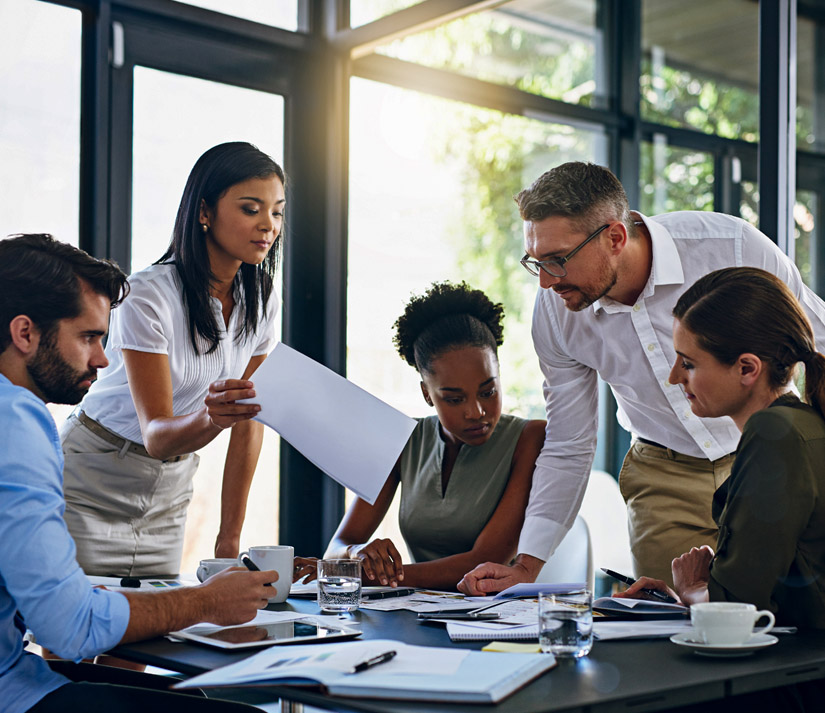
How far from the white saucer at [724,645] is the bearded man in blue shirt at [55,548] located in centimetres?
61

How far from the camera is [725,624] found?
126 centimetres

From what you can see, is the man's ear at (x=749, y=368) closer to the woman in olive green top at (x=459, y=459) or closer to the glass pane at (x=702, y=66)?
the woman in olive green top at (x=459, y=459)

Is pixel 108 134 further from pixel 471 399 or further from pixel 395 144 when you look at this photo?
pixel 471 399

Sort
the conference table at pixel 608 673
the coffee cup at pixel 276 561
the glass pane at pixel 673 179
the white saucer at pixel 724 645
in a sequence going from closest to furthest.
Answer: the conference table at pixel 608 673 → the white saucer at pixel 724 645 → the coffee cup at pixel 276 561 → the glass pane at pixel 673 179

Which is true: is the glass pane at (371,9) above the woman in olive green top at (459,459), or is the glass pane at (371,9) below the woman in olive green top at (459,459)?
above

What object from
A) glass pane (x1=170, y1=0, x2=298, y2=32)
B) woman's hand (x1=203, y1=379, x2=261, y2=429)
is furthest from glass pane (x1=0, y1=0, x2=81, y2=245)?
woman's hand (x1=203, y1=379, x2=261, y2=429)

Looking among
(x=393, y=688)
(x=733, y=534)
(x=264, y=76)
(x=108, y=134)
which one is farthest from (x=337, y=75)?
(x=393, y=688)

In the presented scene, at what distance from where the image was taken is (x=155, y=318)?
7.22ft

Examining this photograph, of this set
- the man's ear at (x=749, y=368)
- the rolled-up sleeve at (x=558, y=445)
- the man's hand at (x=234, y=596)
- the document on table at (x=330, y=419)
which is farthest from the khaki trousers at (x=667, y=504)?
the man's hand at (x=234, y=596)

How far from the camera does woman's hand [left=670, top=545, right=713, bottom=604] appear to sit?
1594 mm

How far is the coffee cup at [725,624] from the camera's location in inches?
49.8

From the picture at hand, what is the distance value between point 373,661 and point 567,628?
271 millimetres

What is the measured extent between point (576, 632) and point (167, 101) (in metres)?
2.68

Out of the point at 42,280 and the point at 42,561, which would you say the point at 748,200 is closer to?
the point at 42,280
